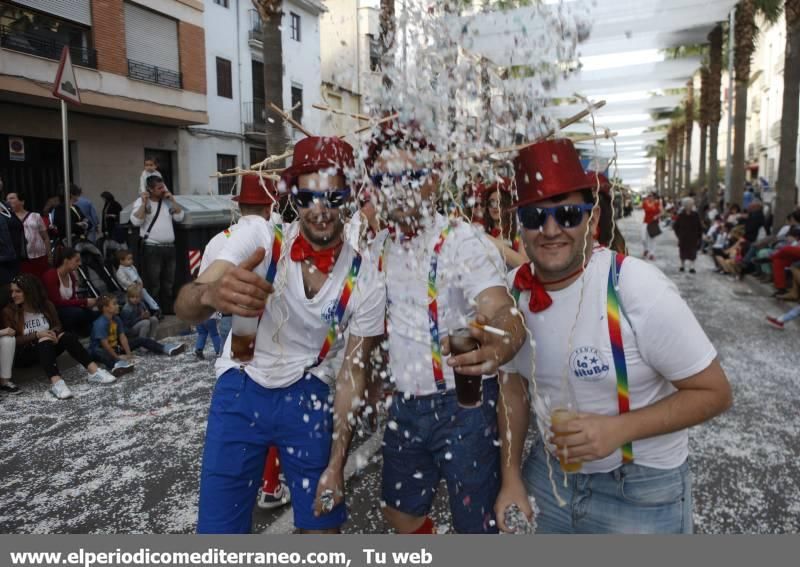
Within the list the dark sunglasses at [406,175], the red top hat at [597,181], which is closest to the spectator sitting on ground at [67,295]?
the dark sunglasses at [406,175]

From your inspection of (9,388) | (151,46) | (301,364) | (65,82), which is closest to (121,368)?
(9,388)

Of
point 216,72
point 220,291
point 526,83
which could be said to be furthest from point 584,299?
point 216,72

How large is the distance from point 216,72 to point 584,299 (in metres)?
23.3

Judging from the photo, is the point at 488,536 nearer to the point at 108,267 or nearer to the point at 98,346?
the point at 98,346

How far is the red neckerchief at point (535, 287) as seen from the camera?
204cm

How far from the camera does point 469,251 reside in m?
2.42

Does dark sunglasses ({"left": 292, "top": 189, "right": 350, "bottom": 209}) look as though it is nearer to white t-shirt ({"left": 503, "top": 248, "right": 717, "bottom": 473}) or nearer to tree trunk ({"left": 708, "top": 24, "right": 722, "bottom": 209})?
white t-shirt ({"left": 503, "top": 248, "right": 717, "bottom": 473})

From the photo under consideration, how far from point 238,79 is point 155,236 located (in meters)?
16.2

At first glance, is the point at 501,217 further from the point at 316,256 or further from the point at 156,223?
the point at 156,223

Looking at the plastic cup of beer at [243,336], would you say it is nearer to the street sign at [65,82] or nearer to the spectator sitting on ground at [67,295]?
the spectator sitting on ground at [67,295]

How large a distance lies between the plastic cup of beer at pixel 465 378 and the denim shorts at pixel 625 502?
1.13ft

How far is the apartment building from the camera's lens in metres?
14.6

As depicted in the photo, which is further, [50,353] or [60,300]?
[60,300]

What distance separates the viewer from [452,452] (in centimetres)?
242
